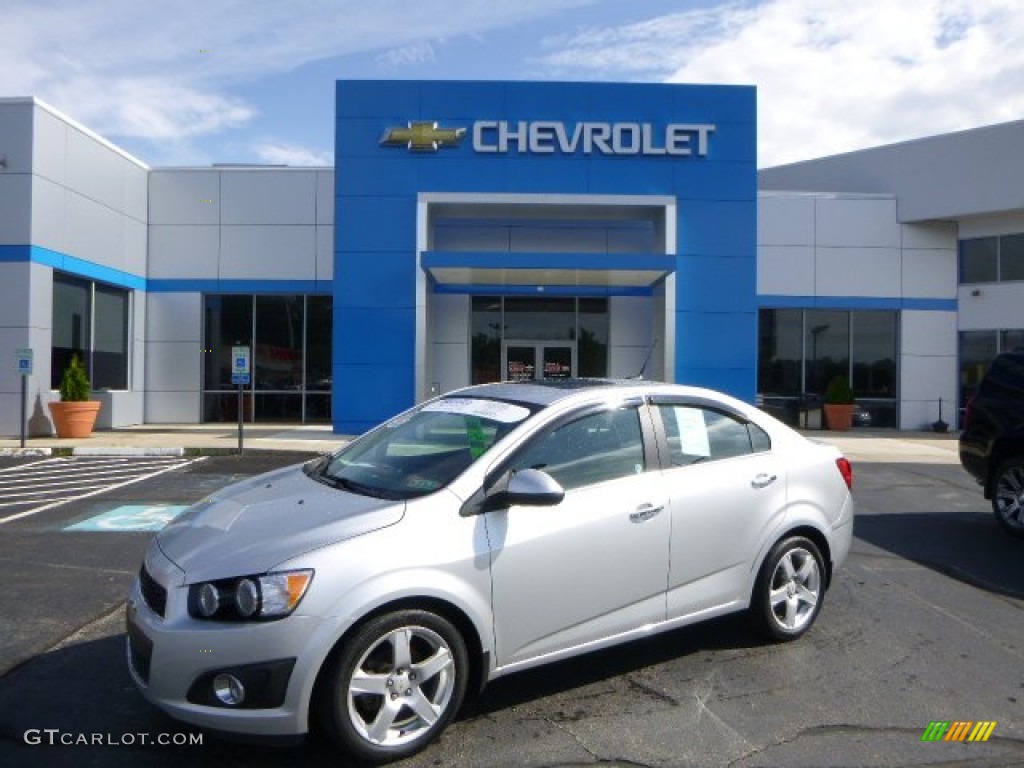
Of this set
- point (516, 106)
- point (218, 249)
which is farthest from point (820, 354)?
point (218, 249)

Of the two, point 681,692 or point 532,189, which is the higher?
point 532,189

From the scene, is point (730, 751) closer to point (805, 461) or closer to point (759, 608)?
point (759, 608)

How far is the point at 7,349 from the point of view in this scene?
17.8 meters

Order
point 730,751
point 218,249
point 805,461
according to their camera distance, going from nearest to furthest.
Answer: point 730,751
point 805,461
point 218,249

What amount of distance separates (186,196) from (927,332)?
20.1 m

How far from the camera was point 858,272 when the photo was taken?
23109mm

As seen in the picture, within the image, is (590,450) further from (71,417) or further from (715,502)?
(71,417)

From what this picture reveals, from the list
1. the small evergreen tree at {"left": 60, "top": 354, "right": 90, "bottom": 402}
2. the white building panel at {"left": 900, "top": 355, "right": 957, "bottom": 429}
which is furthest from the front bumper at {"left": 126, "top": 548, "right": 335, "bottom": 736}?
the white building panel at {"left": 900, "top": 355, "right": 957, "bottom": 429}

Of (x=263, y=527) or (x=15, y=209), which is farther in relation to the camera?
(x=15, y=209)

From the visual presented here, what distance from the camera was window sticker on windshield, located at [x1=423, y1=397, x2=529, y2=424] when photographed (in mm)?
4387

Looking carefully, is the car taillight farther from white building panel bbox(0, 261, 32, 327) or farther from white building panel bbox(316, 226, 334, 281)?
white building panel bbox(316, 226, 334, 281)

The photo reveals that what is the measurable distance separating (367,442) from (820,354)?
812 inches

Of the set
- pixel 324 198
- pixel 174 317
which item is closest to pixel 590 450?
pixel 324 198

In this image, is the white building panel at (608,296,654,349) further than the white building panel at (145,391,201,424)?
No
